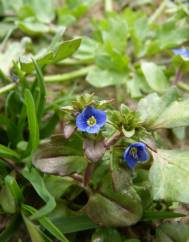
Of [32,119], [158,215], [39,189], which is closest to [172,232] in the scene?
[158,215]

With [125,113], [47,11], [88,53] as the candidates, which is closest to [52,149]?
[125,113]

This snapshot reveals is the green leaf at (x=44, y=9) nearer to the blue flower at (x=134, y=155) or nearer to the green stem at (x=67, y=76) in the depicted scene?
the green stem at (x=67, y=76)

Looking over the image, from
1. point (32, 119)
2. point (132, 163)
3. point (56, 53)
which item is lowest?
point (132, 163)

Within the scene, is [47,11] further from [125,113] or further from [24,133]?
[125,113]

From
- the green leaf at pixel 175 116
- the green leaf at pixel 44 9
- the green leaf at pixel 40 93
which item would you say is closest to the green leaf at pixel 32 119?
the green leaf at pixel 40 93

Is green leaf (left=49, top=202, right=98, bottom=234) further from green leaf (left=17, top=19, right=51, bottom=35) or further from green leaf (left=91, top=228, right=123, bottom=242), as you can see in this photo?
green leaf (left=17, top=19, right=51, bottom=35)

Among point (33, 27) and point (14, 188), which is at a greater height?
point (33, 27)

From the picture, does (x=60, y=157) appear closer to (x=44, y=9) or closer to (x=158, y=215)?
(x=158, y=215)
